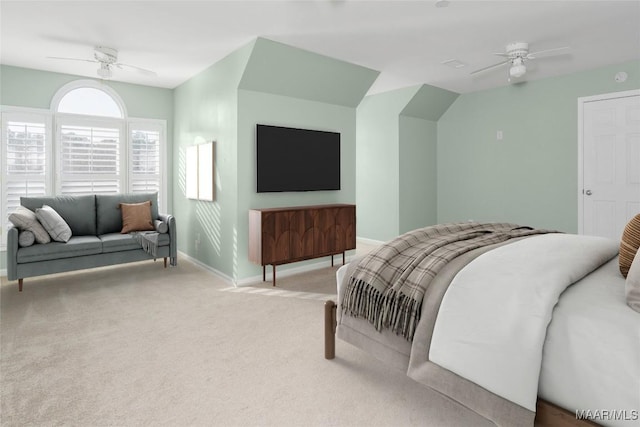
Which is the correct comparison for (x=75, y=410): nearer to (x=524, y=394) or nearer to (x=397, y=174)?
(x=524, y=394)

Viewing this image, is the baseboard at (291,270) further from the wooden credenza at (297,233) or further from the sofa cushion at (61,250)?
the sofa cushion at (61,250)

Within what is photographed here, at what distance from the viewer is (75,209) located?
448 centimetres

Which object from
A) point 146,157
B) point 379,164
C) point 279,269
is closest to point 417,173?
point 379,164

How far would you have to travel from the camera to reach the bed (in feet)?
4.08

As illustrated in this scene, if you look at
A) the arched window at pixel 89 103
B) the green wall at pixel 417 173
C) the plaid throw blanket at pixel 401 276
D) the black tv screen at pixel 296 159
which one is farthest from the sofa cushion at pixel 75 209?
the green wall at pixel 417 173

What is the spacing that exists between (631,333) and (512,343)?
1.17 ft

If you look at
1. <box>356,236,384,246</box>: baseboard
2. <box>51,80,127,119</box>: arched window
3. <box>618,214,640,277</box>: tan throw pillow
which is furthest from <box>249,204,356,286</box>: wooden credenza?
<box>618,214,640,277</box>: tan throw pillow

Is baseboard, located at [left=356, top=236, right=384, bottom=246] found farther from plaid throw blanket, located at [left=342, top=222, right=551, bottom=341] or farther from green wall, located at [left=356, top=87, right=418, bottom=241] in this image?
plaid throw blanket, located at [left=342, top=222, right=551, bottom=341]

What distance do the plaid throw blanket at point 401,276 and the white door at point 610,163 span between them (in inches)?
132

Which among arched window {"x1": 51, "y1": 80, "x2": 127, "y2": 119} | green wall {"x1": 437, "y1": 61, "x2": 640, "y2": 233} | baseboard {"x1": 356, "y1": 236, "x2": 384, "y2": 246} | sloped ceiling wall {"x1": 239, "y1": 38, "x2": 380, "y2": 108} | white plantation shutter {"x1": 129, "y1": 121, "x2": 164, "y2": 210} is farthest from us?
baseboard {"x1": 356, "y1": 236, "x2": 384, "y2": 246}

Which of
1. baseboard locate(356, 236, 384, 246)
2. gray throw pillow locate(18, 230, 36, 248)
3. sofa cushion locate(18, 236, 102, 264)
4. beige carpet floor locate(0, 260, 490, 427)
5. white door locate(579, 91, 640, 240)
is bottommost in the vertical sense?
beige carpet floor locate(0, 260, 490, 427)

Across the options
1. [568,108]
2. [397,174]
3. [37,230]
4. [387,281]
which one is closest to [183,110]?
[37,230]

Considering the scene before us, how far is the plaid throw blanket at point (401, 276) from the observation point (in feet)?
5.92

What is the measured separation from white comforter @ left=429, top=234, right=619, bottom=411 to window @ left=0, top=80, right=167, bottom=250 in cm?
512
